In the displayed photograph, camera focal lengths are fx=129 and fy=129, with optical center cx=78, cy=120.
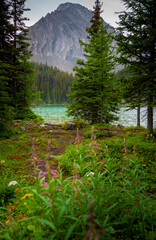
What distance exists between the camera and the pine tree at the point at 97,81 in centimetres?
1239

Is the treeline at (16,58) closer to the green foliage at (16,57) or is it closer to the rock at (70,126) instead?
the green foliage at (16,57)

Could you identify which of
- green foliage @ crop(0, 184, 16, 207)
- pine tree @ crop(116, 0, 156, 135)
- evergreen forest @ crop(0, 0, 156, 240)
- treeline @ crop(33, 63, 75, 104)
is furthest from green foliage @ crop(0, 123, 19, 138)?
treeline @ crop(33, 63, 75, 104)

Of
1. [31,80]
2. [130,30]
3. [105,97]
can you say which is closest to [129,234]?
[130,30]

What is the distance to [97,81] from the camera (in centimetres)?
1252

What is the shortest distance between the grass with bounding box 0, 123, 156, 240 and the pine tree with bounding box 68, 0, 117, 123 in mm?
6625

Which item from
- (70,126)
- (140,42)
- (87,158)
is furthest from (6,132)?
(140,42)

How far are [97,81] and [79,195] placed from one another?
11771 mm

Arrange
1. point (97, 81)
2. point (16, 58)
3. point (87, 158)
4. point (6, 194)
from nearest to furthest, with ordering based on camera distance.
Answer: point (6, 194) → point (87, 158) → point (97, 81) → point (16, 58)

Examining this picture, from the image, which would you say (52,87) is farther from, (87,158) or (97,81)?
(87,158)

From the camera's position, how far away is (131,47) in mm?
7586

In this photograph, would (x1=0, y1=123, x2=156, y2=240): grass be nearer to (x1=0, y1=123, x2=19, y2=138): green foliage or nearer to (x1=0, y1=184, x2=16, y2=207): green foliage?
(x1=0, y1=184, x2=16, y2=207): green foliage

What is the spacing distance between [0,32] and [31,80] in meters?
5.40

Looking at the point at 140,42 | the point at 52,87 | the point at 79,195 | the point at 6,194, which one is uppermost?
the point at 52,87

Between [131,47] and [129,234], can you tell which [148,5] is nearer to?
[131,47]
